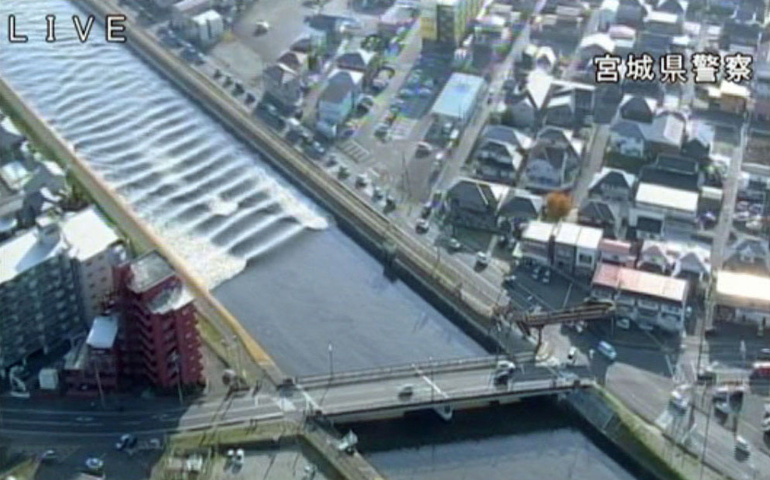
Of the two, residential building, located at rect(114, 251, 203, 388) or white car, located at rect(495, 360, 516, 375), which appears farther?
white car, located at rect(495, 360, 516, 375)

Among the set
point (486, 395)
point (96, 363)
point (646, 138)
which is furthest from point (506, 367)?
point (646, 138)

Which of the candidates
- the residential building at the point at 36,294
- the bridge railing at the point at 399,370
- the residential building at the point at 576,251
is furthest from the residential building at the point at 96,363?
the residential building at the point at 576,251

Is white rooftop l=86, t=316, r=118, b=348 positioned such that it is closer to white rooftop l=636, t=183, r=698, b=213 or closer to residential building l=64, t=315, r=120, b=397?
residential building l=64, t=315, r=120, b=397

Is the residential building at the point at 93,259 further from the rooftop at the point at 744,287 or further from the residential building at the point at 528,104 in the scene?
the rooftop at the point at 744,287

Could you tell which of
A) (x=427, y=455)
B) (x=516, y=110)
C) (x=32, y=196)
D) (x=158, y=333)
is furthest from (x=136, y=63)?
(x=427, y=455)

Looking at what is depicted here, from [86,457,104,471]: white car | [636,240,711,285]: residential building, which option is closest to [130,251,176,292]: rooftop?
[86,457,104,471]: white car
